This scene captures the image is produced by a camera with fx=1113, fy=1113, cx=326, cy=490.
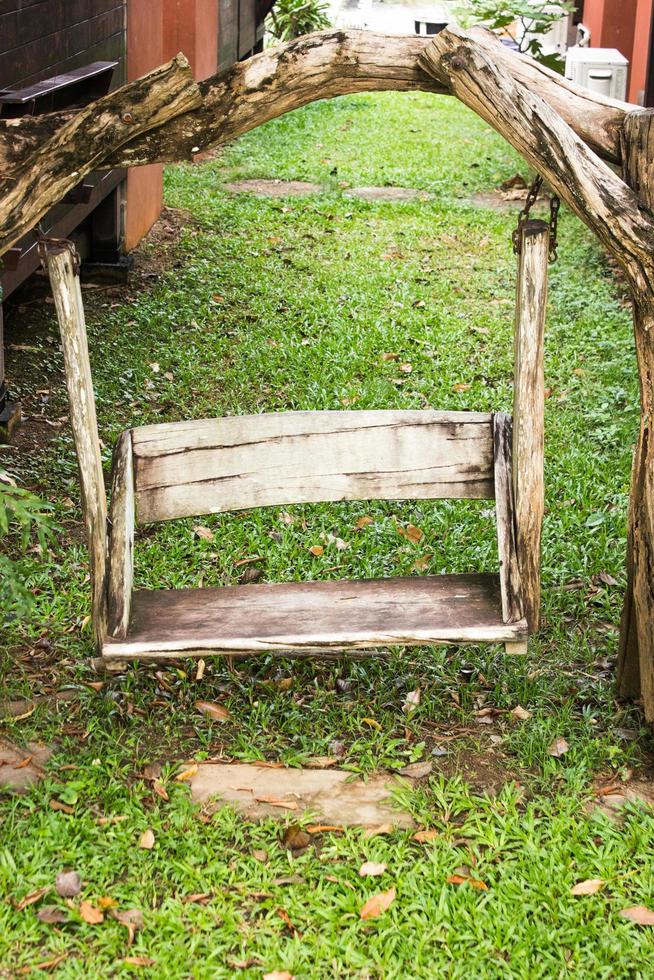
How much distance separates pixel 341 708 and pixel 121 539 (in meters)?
0.99

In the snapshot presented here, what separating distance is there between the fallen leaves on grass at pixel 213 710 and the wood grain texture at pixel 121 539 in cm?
54

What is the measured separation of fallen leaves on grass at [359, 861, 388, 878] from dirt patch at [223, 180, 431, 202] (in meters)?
8.96

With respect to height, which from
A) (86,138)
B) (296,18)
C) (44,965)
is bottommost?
(44,965)

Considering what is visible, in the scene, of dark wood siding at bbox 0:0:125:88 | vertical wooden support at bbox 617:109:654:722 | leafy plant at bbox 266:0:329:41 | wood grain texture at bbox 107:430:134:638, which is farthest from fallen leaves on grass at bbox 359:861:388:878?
leafy plant at bbox 266:0:329:41

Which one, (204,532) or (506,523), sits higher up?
(506,523)

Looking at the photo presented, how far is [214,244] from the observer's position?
31.4 feet

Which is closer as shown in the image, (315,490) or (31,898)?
(31,898)

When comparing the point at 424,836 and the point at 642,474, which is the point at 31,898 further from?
the point at 642,474

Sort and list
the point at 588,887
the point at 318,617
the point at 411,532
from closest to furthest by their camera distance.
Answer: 1. the point at 588,887
2. the point at 318,617
3. the point at 411,532

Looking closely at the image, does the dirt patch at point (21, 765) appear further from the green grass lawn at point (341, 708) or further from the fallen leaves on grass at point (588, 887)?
the fallen leaves on grass at point (588, 887)

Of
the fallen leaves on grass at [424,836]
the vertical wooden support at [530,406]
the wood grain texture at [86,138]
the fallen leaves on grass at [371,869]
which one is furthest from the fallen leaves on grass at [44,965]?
the wood grain texture at [86,138]

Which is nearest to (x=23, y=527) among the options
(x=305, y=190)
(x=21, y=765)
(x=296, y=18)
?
(x=21, y=765)

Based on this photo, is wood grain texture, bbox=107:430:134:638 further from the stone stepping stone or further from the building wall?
the building wall

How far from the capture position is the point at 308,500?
4.00 meters
